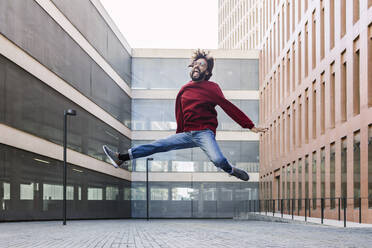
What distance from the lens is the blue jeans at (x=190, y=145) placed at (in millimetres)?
9320

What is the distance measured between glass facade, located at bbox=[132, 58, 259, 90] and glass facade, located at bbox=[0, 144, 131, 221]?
482 inches

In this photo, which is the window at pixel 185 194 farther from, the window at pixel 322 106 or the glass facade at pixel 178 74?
the window at pixel 322 106

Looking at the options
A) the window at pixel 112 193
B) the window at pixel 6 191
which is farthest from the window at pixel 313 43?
the window at pixel 6 191

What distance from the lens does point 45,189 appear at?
33.7 metres

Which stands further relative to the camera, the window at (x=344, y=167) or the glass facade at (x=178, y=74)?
the glass facade at (x=178, y=74)

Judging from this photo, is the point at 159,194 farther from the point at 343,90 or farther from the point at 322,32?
the point at 343,90

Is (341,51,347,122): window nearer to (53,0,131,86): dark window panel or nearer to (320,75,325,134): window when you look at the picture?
(320,75,325,134): window

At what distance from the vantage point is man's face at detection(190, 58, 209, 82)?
10492mm

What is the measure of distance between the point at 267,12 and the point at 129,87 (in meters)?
13.8

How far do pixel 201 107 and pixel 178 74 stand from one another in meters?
48.3

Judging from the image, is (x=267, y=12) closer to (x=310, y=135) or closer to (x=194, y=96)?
(x=310, y=135)

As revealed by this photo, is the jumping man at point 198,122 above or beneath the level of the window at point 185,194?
above

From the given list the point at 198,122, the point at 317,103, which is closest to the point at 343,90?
the point at 317,103

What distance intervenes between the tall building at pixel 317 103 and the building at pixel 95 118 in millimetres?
3593
